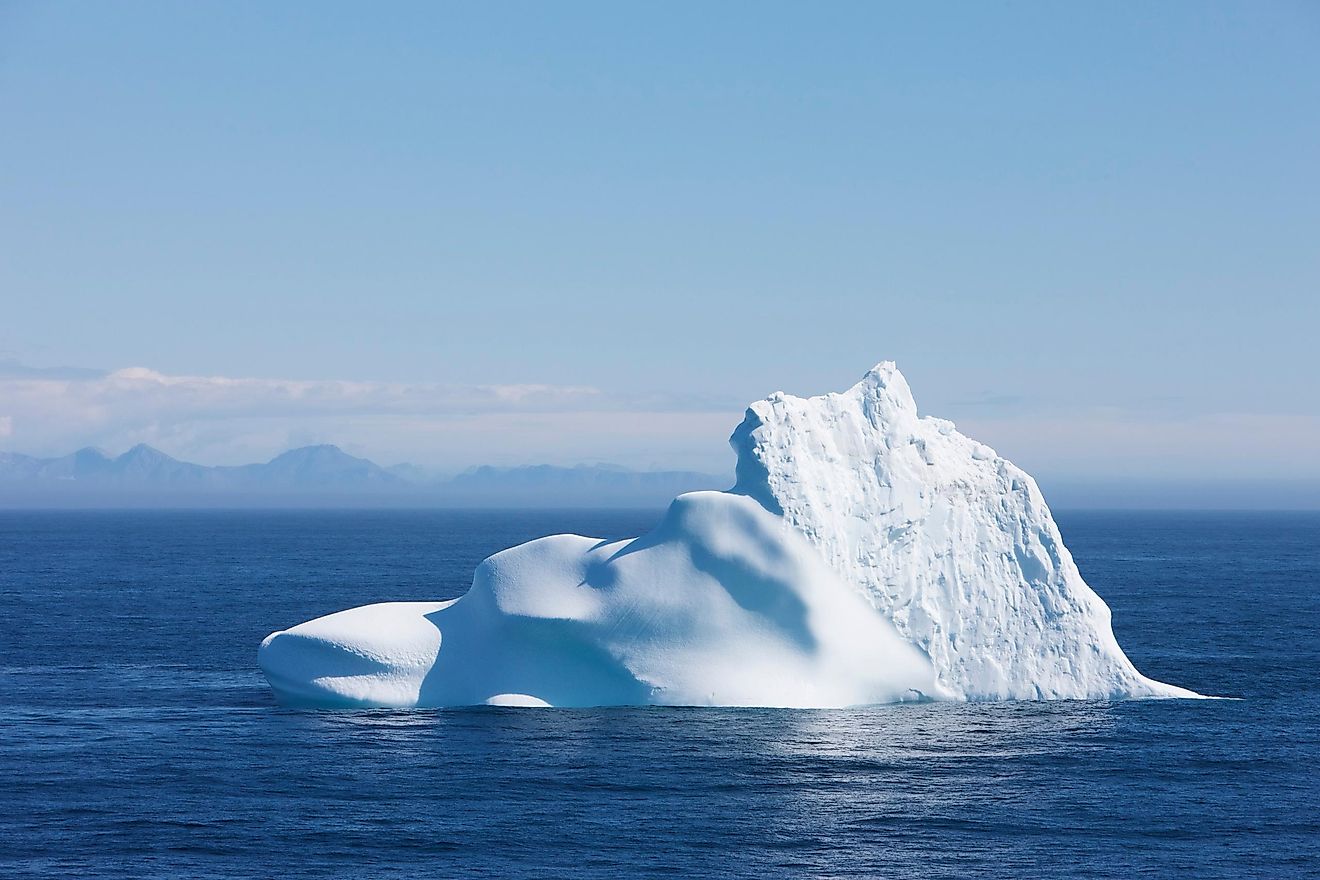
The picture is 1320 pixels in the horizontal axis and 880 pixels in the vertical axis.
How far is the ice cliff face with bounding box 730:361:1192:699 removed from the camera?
38844mm

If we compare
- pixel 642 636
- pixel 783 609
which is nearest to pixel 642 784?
pixel 642 636

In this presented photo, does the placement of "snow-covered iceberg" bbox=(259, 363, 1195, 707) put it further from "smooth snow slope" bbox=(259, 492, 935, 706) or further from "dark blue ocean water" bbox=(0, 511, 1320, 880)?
"dark blue ocean water" bbox=(0, 511, 1320, 880)

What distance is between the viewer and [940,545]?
1565 inches

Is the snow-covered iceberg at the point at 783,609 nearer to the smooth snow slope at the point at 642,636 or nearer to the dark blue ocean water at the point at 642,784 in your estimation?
the smooth snow slope at the point at 642,636

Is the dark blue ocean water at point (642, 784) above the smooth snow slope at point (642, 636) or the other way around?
the other way around

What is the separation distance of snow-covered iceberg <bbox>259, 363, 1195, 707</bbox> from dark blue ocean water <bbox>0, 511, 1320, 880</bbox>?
3.25ft

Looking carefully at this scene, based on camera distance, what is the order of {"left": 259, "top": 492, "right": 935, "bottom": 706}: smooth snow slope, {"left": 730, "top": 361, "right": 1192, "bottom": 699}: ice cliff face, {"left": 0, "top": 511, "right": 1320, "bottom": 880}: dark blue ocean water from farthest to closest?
{"left": 730, "top": 361, "right": 1192, "bottom": 699}: ice cliff face
{"left": 259, "top": 492, "right": 935, "bottom": 706}: smooth snow slope
{"left": 0, "top": 511, "right": 1320, "bottom": 880}: dark blue ocean water

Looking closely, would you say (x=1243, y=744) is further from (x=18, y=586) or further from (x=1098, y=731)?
(x=18, y=586)

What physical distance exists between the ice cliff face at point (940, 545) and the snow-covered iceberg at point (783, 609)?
2.2 inches

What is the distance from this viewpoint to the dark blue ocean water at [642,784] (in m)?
25.5

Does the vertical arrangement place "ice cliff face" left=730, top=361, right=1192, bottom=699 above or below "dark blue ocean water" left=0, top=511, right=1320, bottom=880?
above

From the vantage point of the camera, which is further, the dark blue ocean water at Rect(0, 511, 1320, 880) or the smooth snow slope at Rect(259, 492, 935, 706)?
the smooth snow slope at Rect(259, 492, 935, 706)

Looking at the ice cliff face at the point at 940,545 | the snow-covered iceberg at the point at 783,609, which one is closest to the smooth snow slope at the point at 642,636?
the snow-covered iceberg at the point at 783,609

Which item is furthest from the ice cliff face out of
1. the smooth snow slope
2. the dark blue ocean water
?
the dark blue ocean water
